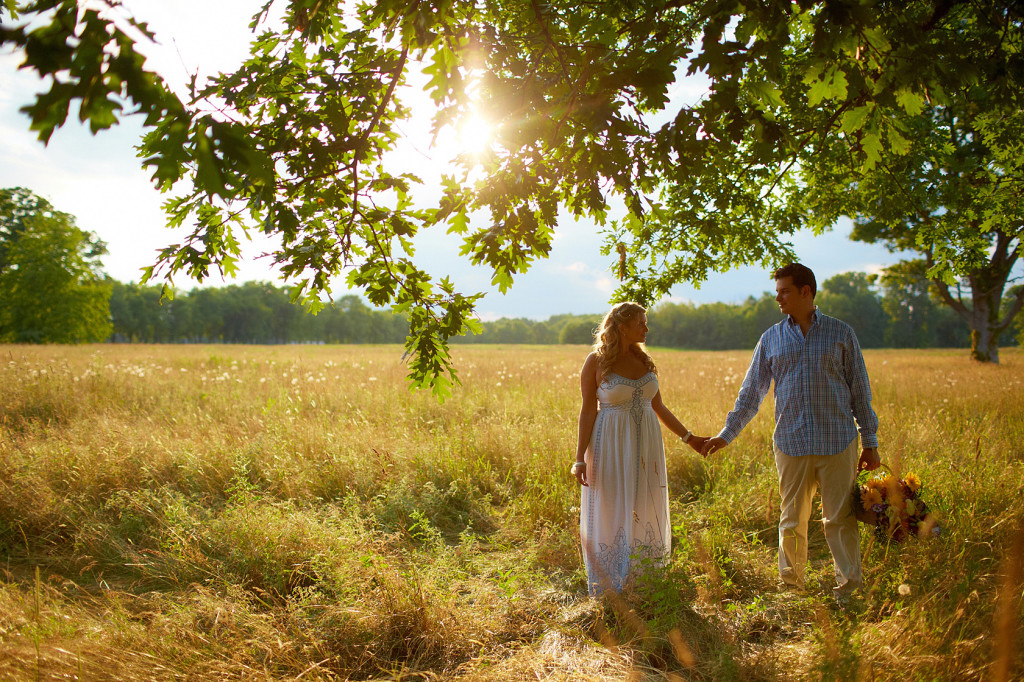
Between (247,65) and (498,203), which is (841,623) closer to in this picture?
(498,203)

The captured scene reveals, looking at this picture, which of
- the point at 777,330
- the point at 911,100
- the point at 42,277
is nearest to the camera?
the point at 911,100

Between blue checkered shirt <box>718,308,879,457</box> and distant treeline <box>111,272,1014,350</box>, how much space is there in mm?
74527

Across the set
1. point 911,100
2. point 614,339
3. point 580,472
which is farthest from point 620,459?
point 911,100

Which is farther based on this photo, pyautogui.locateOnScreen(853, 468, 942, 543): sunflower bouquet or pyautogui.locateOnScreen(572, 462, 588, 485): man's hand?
pyautogui.locateOnScreen(572, 462, 588, 485): man's hand

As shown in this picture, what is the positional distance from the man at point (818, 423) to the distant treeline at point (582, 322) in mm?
74506

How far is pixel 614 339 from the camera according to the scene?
410 centimetres

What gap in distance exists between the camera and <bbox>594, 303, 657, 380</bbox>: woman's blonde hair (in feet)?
A: 13.5

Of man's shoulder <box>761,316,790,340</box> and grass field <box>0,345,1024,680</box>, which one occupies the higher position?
man's shoulder <box>761,316,790,340</box>

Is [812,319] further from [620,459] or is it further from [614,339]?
[620,459]

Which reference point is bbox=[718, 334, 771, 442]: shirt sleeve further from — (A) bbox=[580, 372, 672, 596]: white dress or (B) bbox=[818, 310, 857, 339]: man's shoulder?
(A) bbox=[580, 372, 672, 596]: white dress

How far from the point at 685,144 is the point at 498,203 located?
105cm

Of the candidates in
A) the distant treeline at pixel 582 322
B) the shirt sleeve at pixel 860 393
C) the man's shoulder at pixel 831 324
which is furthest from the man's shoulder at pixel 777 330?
the distant treeline at pixel 582 322

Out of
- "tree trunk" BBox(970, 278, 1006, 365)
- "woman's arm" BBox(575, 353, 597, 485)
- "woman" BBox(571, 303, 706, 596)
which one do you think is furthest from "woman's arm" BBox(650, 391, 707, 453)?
"tree trunk" BBox(970, 278, 1006, 365)

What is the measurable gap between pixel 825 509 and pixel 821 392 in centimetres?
87
